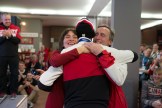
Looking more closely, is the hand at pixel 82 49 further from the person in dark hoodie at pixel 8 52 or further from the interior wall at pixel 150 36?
the interior wall at pixel 150 36

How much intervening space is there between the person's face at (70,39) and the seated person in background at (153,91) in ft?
5.83

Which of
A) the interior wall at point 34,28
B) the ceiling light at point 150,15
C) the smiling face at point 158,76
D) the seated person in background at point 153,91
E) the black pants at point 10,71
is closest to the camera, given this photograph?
the seated person in background at point 153,91

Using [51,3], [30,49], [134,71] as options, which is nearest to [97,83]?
[134,71]

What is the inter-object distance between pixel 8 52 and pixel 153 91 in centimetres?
245

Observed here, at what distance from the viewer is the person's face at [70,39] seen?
60.8 inches

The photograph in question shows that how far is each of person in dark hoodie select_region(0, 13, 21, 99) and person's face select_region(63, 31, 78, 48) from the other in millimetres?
2596

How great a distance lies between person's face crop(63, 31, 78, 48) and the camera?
1.54 meters

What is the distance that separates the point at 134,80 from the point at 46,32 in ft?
41.4

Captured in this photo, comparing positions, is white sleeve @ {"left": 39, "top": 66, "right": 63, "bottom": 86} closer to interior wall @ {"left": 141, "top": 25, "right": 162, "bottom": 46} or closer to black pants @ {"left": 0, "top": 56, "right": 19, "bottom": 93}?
black pants @ {"left": 0, "top": 56, "right": 19, "bottom": 93}

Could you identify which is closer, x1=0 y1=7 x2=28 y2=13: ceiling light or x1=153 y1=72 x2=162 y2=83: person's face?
x1=153 y1=72 x2=162 y2=83: person's face

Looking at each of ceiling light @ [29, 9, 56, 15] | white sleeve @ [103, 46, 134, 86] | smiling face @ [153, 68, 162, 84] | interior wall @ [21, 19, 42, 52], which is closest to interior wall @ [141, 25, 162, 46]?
interior wall @ [21, 19, 42, 52]

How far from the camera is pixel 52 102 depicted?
1.41 meters

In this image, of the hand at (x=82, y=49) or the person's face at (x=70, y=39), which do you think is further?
the person's face at (x=70, y=39)

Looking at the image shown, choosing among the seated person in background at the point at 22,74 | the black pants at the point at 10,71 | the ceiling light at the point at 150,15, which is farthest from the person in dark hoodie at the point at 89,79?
the ceiling light at the point at 150,15
